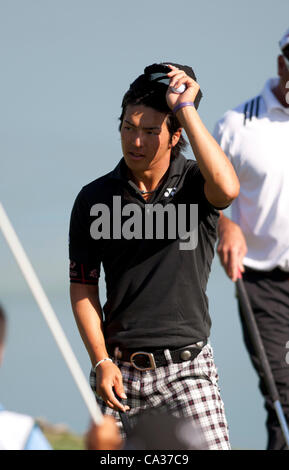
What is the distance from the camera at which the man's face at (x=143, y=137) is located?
18.0ft

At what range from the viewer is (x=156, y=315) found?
17.5 feet

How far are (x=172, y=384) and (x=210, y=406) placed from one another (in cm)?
21

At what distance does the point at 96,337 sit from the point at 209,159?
1.04m

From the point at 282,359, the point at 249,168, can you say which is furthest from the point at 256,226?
the point at 282,359

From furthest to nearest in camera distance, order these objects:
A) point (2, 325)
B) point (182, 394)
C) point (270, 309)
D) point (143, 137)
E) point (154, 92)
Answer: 1. point (270, 309)
2. point (154, 92)
3. point (143, 137)
4. point (182, 394)
5. point (2, 325)

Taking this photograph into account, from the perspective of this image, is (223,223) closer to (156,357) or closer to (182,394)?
(156,357)

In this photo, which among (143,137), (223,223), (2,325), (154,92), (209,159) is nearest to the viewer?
(2,325)

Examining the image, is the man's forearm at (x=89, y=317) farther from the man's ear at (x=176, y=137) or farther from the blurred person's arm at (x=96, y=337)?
the man's ear at (x=176, y=137)

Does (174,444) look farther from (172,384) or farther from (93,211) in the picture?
(93,211)

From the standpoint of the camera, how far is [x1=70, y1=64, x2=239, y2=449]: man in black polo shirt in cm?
533

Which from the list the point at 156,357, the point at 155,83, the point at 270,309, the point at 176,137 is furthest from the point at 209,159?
the point at 270,309

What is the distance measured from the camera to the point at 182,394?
5336 millimetres

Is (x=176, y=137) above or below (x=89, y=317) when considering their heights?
above

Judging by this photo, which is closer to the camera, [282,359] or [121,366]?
[121,366]
